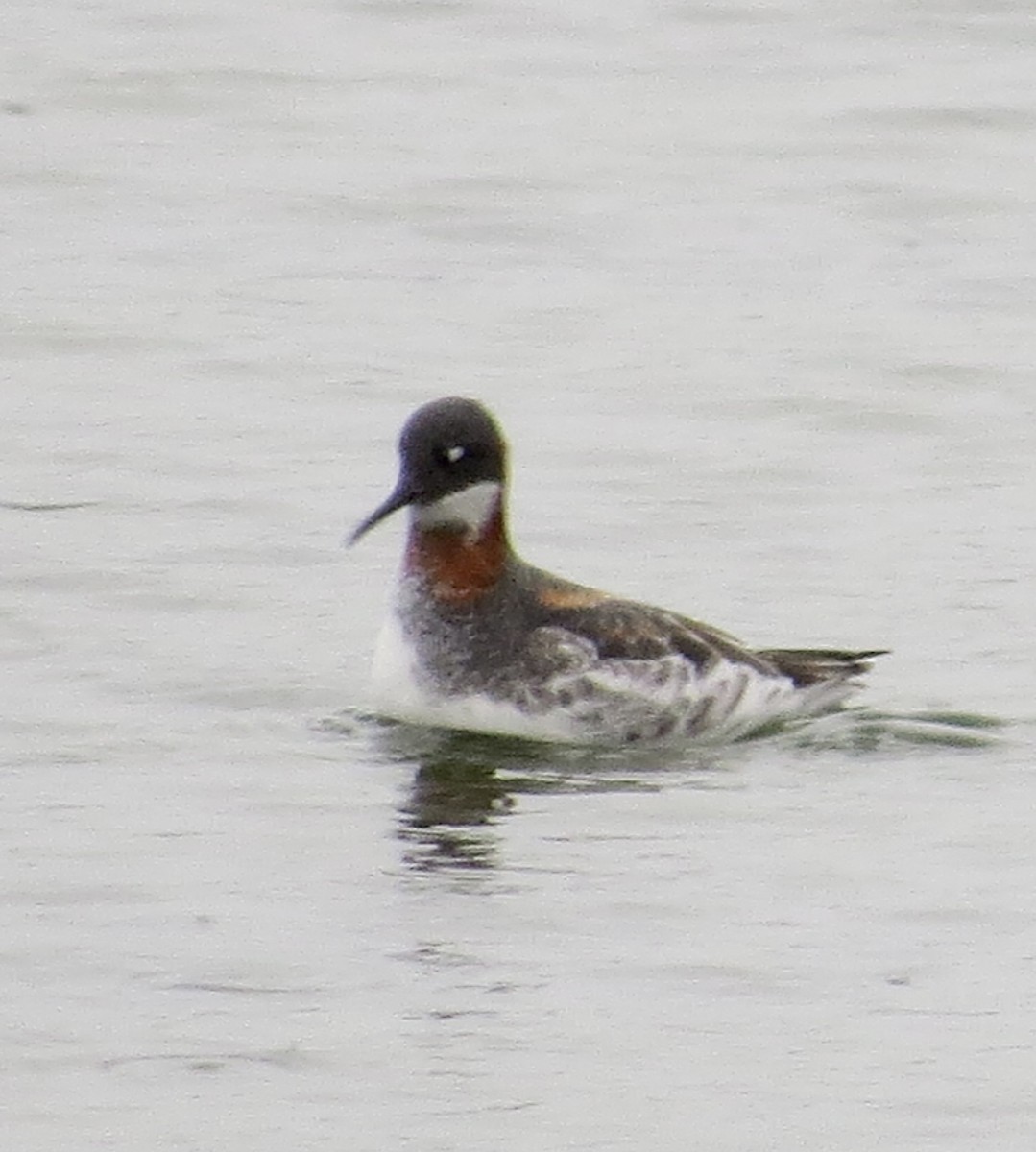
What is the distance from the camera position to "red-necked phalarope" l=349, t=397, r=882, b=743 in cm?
1399

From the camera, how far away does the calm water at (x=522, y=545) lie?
33.2ft

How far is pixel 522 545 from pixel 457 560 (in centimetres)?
239

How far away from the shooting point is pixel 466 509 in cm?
1442

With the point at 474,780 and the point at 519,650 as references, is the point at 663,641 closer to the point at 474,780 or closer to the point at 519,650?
the point at 519,650

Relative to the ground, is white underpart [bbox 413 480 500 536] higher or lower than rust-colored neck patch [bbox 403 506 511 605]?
higher

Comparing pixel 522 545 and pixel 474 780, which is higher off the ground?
pixel 522 545

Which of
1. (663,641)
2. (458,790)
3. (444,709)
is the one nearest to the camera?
(458,790)

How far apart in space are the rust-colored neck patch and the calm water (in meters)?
0.53

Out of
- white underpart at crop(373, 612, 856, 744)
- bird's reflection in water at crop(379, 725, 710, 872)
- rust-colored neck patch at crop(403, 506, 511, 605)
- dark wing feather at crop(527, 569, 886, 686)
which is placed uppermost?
rust-colored neck patch at crop(403, 506, 511, 605)

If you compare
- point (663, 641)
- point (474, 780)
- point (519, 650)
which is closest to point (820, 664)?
point (663, 641)

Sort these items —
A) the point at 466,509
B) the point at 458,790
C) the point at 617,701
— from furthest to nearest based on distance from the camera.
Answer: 1. the point at 466,509
2. the point at 617,701
3. the point at 458,790

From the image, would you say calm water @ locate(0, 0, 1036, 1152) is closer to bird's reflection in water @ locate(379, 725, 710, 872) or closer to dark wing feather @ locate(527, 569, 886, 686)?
bird's reflection in water @ locate(379, 725, 710, 872)

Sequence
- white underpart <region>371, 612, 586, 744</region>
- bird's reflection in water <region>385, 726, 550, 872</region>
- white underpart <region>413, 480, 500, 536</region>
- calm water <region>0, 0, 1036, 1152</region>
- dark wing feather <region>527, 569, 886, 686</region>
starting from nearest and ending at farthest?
calm water <region>0, 0, 1036, 1152</region>
bird's reflection in water <region>385, 726, 550, 872</region>
white underpart <region>371, 612, 586, 744</region>
dark wing feather <region>527, 569, 886, 686</region>
white underpart <region>413, 480, 500, 536</region>

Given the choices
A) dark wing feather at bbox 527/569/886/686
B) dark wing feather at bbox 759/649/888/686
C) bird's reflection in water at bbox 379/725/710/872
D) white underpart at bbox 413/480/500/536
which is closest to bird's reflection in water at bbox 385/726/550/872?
bird's reflection in water at bbox 379/725/710/872
